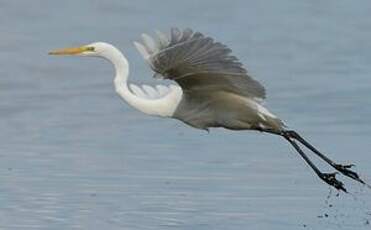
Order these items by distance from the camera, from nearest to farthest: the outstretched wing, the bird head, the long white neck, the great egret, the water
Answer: the outstretched wing < the great egret < the long white neck < the bird head < the water

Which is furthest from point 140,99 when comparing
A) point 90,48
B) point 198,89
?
point 90,48

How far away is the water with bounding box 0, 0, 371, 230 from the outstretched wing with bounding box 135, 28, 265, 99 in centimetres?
111

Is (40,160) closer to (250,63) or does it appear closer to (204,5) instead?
(250,63)

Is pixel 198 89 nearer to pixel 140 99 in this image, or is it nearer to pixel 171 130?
pixel 140 99

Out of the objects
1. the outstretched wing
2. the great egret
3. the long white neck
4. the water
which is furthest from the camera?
the water

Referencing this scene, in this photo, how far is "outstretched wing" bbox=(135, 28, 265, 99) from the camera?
27.7ft

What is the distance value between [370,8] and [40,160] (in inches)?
330

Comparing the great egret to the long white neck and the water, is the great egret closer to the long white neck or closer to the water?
the long white neck

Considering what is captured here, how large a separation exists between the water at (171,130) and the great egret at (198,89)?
2.38 ft

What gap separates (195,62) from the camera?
28.7 feet

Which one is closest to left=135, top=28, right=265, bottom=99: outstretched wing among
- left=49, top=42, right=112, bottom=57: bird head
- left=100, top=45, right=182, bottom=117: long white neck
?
left=100, top=45, right=182, bottom=117: long white neck

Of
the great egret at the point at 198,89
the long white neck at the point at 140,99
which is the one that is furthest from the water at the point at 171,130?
the long white neck at the point at 140,99

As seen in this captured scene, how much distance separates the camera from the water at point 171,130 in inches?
408

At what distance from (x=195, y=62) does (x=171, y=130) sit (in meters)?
4.10
